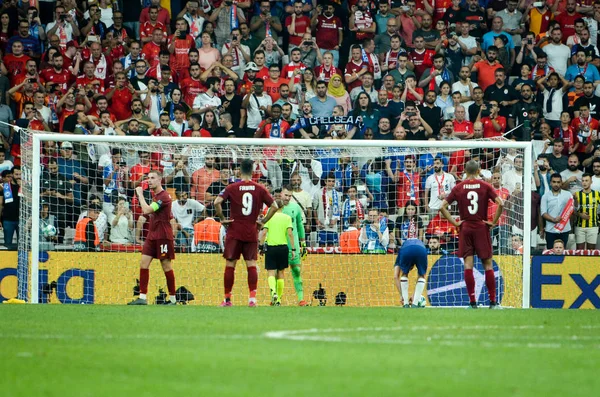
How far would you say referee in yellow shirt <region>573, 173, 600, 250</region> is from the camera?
66.0 ft

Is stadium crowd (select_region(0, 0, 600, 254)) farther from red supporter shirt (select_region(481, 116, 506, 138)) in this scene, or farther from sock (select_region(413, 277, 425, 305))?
sock (select_region(413, 277, 425, 305))

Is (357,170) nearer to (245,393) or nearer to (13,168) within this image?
(13,168)

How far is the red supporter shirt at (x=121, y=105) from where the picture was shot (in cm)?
2191

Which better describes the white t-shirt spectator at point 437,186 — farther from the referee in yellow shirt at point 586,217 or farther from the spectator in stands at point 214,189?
the spectator in stands at point 214,189

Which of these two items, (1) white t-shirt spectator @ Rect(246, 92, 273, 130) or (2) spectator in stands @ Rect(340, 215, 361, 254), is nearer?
(2) spectator in stands @ Rect(340, 215, 361, 254)

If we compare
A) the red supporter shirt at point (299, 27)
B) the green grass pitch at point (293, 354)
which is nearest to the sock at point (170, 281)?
the green grass pitch at point (293, 354)

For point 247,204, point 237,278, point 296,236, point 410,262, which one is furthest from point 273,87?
point 247,204

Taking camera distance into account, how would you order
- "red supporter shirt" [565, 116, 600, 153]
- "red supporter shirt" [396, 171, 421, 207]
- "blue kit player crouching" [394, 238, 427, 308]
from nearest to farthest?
"blue kit player crouching" [394, 238, 427, 308] → "red supporter shirt" [396, 171, 421, 207] → "red supporter shirt" [565, 116, 600, 153]

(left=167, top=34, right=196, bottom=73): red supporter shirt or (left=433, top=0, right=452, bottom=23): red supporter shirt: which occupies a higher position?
(left=433, top=0, right=452, bottom=23): red supporter shirt

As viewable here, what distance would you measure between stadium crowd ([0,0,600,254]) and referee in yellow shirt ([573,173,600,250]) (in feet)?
0.11

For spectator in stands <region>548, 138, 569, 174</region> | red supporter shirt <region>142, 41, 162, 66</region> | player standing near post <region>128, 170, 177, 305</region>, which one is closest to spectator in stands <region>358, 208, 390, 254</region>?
player standing near post <region>128, 170, 177, 305</region>

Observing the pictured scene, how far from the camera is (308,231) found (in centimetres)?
1919

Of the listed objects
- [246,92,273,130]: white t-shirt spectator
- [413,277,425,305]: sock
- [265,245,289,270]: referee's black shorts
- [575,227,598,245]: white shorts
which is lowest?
[413,277,425,305]: sock

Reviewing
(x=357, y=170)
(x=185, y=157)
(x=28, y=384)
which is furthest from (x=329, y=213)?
(x=28, y=384)
